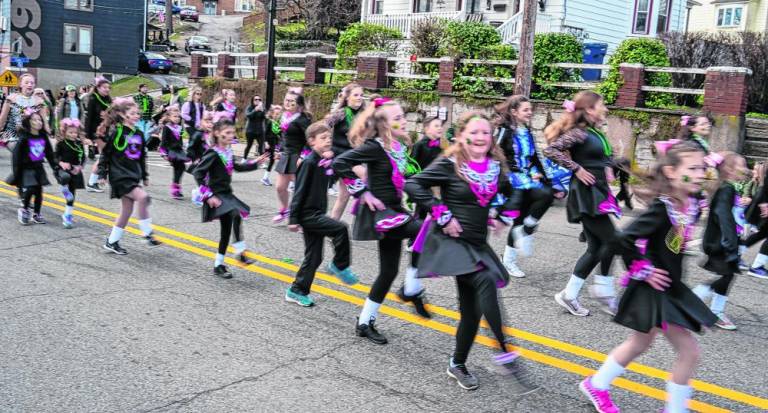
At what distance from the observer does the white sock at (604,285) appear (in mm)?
5186

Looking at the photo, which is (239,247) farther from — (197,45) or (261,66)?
(197,45)

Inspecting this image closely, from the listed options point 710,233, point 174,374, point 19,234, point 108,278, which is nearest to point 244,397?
point 174,374

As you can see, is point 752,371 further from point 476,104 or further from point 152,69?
point 152,69

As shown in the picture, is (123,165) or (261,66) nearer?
(123,165)

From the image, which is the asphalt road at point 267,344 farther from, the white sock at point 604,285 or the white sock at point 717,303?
the white sock at point 604,285

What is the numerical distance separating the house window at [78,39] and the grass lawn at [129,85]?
3290 millimetres

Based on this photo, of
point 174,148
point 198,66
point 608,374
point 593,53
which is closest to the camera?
point 608,374

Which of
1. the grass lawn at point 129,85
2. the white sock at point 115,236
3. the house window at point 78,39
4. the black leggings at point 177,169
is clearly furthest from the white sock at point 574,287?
the house window at point 78,39

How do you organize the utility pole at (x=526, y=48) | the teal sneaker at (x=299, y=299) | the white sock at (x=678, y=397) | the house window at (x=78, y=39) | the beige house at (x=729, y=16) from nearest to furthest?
the white sock at (x=678, y=397) < the teal sneaker at (x=299, y=299) < the utility pole at (x=526, y=48) < the beige house at (x=729, y=16) < the house window at (x=78, y=39)

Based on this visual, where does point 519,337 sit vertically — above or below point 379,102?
below

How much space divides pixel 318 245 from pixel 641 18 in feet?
88.5

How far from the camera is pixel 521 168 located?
7566 millimetres

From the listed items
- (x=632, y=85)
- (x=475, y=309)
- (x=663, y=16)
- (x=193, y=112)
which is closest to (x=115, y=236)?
(x=475, y=309)

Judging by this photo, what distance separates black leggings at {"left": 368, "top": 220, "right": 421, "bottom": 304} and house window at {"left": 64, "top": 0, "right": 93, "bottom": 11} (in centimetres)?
4545
